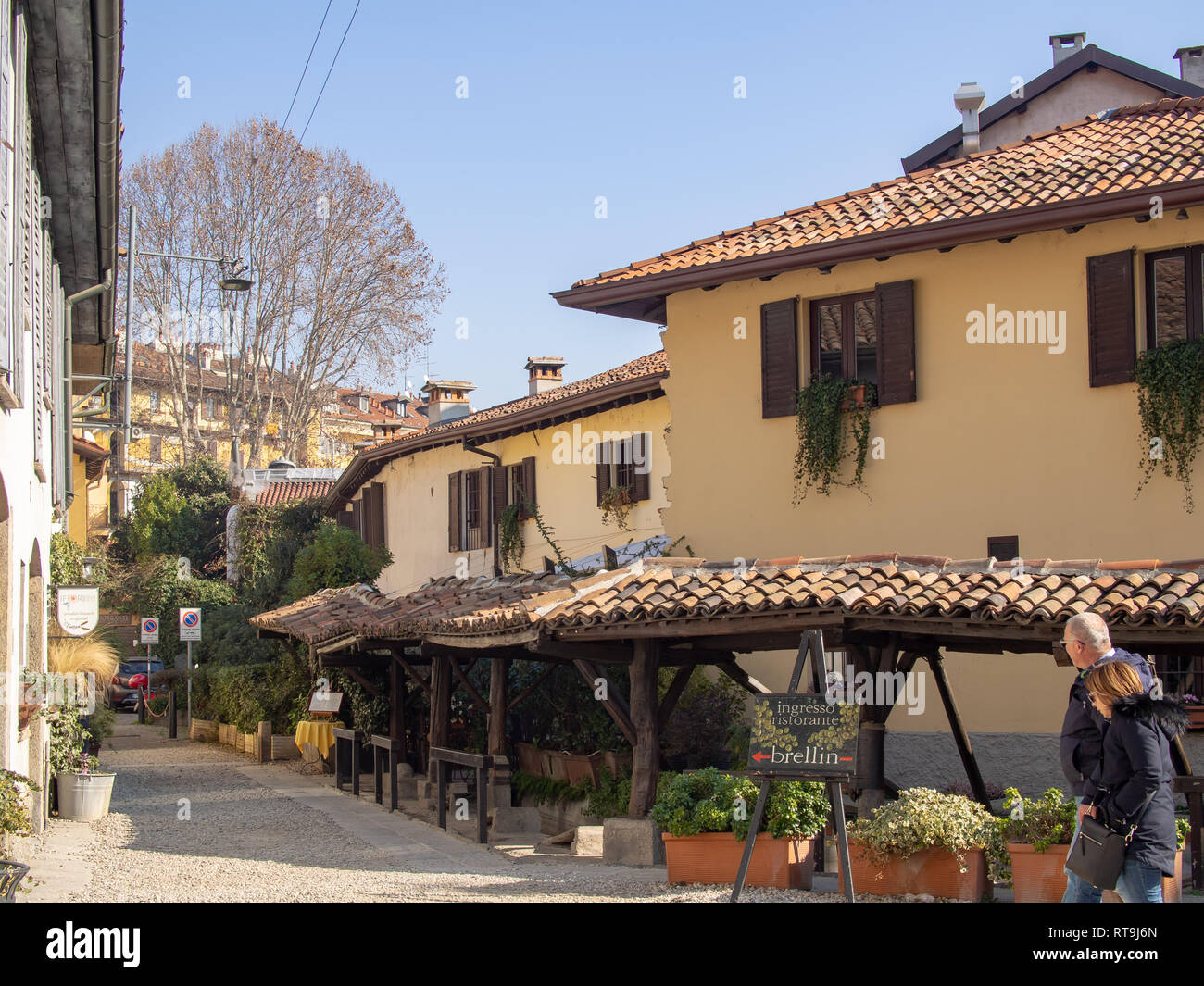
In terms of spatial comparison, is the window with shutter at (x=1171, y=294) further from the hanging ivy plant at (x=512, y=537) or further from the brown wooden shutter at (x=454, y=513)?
the brown wooden shutter at (x=454, y=513)

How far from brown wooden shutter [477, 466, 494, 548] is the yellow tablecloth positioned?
437 centimetres

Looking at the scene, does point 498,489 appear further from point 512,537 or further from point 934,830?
point 934,830

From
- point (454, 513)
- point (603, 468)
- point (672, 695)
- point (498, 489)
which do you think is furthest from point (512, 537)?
point (672, 695)

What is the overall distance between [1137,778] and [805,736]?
335 centimetres

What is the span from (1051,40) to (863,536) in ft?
45.2

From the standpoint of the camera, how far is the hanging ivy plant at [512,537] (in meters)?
23.2

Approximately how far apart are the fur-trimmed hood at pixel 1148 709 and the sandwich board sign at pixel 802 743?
10.1 ft

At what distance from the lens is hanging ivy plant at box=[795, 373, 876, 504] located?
591 inches

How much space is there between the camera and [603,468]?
21.1 metres

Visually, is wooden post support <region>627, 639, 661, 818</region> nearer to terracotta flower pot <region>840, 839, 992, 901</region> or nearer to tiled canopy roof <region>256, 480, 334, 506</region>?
terracotta flower pot <region>840, 839, 992, 901</region>

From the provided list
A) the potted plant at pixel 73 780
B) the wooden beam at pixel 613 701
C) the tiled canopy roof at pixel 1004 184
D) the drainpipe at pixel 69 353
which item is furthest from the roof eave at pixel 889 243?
the potted plant at pixel 73 780

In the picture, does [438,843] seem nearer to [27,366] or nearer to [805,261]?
[27,366]

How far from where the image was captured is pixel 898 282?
14.8 meters
